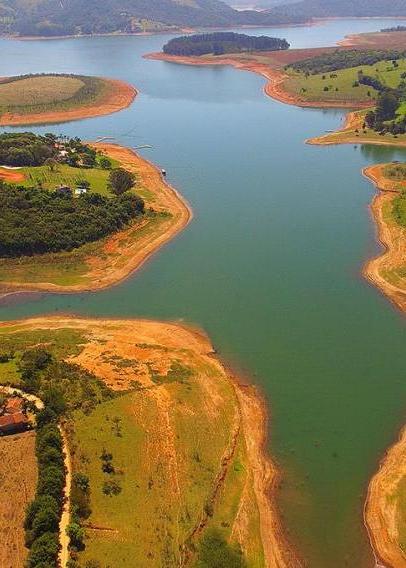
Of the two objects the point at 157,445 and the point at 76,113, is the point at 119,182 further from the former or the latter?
the point at 76,113

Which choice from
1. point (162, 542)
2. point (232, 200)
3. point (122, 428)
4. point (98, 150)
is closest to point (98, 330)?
point (122, 428)

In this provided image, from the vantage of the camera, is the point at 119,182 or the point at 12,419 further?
the point at 119,182

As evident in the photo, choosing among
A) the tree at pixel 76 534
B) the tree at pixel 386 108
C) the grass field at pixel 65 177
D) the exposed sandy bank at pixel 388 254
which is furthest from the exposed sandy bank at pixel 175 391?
the tree at pixel 386 108

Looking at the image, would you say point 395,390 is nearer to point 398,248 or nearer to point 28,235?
point 398,248

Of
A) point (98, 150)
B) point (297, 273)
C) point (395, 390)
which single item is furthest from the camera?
point (98, 150)

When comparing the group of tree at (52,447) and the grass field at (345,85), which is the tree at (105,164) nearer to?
the group of tree at (52,447)

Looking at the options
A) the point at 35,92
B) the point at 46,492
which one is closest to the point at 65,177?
the point at 46,492
